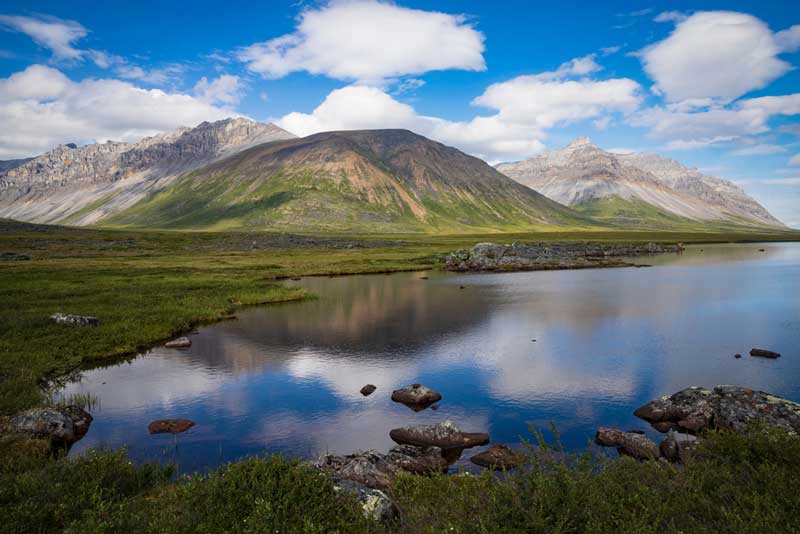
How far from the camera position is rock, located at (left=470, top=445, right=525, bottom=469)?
20469 mm

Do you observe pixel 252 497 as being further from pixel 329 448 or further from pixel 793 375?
pixel 793 375

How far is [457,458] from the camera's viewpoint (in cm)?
2153

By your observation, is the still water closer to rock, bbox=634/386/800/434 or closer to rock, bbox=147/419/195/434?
rock, bbox=147/419/195/434

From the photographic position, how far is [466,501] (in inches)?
509

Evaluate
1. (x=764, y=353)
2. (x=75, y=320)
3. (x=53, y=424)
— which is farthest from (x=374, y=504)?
(x=75, y=320)

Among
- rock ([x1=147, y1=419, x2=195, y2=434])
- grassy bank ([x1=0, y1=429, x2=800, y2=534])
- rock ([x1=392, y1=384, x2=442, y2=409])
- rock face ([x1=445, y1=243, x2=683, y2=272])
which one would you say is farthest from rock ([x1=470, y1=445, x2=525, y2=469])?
rock face ([x1=445, y1=243, x2=683, y2=272])

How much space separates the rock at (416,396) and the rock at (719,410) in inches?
468

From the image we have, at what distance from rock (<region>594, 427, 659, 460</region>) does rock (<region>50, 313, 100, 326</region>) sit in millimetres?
44807

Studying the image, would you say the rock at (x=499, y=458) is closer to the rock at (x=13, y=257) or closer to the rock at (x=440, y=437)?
the rock at (x=440, y=437)

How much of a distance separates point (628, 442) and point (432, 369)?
16383 millimetres

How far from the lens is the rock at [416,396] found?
93.6 feet

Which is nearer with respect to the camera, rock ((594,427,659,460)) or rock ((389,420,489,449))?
rock ((594,427,659,460))

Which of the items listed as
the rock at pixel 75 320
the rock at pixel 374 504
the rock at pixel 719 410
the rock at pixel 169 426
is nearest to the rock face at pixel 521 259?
the rock at pixel 75 320

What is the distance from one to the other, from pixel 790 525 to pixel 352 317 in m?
47.8
